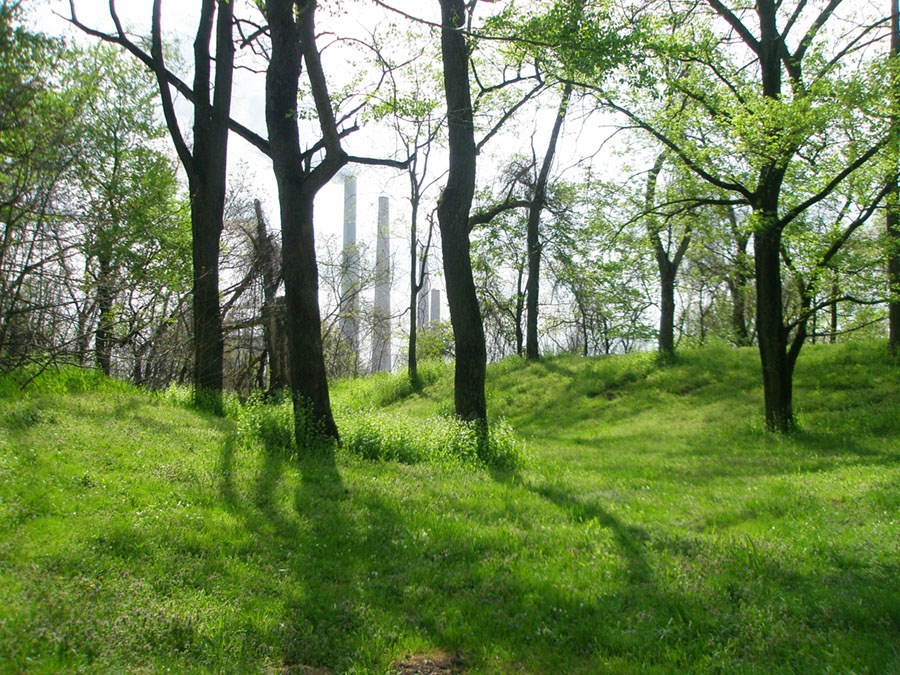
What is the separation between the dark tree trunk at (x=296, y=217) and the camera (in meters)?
9.30

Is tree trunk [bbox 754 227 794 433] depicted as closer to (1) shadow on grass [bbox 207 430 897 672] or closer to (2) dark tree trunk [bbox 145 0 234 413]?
(1) shadow on grass [bbox 207 430 897 672]

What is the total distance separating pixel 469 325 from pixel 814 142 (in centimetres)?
837

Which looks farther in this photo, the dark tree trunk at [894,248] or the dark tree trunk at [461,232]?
the dark tree trunk at [894,248]

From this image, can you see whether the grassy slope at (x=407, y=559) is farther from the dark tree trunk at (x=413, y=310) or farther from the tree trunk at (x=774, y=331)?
the dark tree trunk at (x=413, y=310)

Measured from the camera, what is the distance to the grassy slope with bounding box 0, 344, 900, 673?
3.53 meters

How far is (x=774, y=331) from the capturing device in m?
12.3

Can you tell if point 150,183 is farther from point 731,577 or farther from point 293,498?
point 731,577

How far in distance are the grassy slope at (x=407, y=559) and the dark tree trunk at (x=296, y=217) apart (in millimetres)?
1445

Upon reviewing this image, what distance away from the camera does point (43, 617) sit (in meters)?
3.24

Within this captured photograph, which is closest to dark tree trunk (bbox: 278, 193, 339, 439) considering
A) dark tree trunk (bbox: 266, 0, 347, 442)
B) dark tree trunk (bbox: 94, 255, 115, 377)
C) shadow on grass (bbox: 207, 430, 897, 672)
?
dark tree trunk (bbox: 266, 0, 347, 442)

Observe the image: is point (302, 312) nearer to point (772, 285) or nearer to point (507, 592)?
point (507, 592)

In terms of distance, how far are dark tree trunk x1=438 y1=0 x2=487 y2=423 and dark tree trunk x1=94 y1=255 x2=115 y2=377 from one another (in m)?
6.03

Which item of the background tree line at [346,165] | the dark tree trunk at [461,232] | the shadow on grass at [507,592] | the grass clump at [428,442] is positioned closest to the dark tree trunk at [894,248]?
the background tree line at [346,165]

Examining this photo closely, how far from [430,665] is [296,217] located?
7379 millimetres
